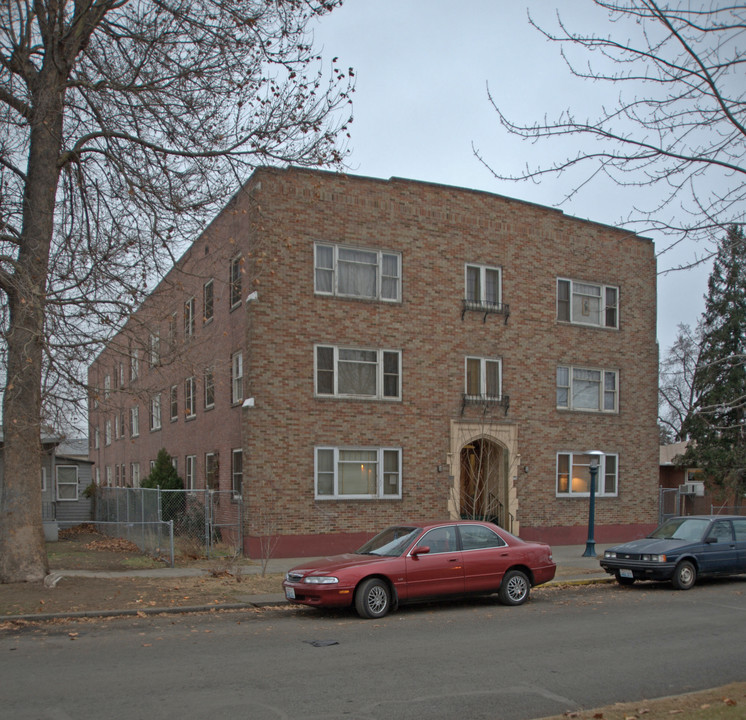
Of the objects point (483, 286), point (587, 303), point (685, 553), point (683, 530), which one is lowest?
point (685, 553)

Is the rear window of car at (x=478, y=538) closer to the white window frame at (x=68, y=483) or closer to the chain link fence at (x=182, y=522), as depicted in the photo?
the chain link fence at (x=182, y=522)

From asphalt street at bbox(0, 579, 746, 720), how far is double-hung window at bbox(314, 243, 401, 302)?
1041 centimetres

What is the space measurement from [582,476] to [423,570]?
45.8 ft

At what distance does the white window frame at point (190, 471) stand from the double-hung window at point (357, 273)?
8457mm

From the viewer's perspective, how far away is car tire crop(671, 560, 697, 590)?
15688 mm

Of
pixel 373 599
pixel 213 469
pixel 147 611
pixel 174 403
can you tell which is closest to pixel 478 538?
pixel 373 599

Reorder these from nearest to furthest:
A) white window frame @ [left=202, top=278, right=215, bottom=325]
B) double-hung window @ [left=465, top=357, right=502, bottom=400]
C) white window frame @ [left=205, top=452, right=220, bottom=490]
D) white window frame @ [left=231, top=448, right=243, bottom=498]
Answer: white window frame @ [left=231, top=448, right=243, bottom=498], double-hung window @ [left=465, top=357, right=502, bottom=400], white window frame @ [left=205, top=452, right=220, bottom=490], white window frame @ [left=202, top=278, right=215, bottom=325]

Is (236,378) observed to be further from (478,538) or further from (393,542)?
(478,538)

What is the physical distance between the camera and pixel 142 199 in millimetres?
14180

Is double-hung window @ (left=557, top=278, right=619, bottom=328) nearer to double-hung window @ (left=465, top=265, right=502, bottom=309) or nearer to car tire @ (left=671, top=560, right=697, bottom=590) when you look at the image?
double-hung window @ (left=465, top=265, right=502, bottom=309)

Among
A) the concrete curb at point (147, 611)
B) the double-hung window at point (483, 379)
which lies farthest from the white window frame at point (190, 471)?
the concrete curb at point (147, 611)

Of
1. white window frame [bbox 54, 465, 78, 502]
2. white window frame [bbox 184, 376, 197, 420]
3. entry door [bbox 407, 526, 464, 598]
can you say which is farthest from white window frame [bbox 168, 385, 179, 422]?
entry door [bbox 407, 526, 464, 598]

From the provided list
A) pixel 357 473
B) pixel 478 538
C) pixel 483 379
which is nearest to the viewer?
pixel 478 538

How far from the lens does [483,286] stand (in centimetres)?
2391
